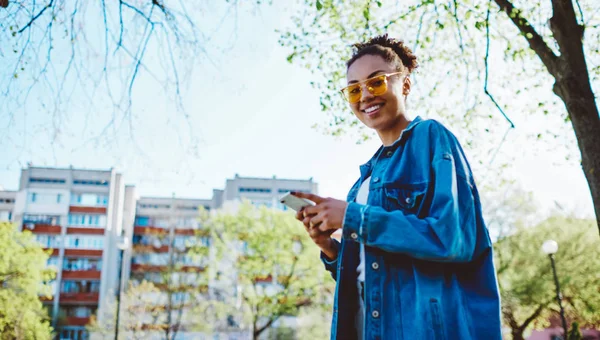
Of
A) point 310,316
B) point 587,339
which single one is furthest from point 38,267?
point 587,339

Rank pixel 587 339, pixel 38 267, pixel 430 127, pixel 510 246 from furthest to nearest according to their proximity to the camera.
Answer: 1. pixel 587 339
2. pixel 38 267
3. pixel 510 246
4. pixel 430 127

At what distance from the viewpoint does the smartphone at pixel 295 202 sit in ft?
5.19

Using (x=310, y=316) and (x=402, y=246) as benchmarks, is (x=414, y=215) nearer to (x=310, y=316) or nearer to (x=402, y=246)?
(x=402, y=246)

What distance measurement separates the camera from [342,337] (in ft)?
5.70

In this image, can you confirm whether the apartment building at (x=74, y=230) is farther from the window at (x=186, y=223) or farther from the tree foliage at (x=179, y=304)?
the tree foliage at (x=179, y=304)

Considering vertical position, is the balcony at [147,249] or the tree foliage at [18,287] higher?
the balcony at [147,249]

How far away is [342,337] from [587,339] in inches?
1319

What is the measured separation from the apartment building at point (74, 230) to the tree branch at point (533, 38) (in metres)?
45.8

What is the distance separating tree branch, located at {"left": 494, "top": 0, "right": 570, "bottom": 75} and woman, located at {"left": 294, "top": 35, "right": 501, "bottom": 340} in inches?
217

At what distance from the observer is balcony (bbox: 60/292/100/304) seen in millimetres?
47688

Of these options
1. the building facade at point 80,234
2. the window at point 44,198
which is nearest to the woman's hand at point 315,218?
the building facade at point 80,234

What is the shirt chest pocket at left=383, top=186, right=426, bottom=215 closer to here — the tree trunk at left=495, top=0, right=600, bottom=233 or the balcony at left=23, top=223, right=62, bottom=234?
the tree trunk at left=495, top=0, right=600, bottom=233

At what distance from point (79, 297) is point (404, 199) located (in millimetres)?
52375

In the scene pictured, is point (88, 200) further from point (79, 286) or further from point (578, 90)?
point (578, 90)
